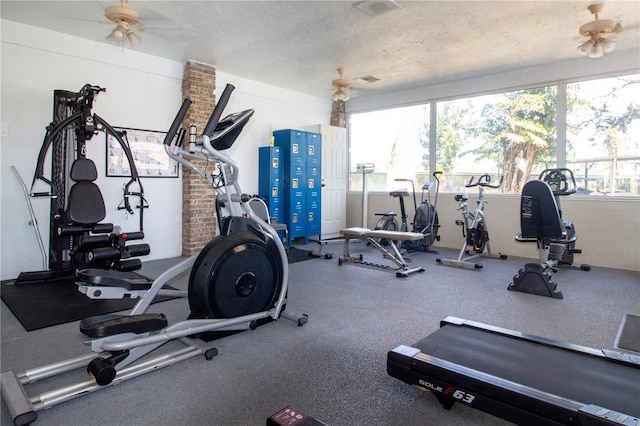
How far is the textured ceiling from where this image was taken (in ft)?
12.8

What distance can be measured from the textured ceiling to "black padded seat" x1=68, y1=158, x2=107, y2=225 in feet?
5.43

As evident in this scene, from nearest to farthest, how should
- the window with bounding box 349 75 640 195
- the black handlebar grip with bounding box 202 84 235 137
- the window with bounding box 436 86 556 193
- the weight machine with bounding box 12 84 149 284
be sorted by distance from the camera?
1. the black handlebar grip with bounding box 202 84 235 137
2. the weight machine with bounding box 12 84 149 284
3. the window with bounding box 349 75 640 195
4. the window with bounding box 436 86 556 193

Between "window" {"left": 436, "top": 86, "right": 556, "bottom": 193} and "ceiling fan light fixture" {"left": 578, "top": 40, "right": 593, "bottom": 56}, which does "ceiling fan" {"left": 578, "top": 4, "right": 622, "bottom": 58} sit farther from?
"window" {"left": 436, "top": 86, "right": 556, "bottom": 193}

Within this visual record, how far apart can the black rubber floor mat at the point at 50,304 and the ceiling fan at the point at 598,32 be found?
5.24 meters

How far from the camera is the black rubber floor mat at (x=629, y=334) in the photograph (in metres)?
2.64

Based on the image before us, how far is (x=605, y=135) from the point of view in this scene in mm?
5336

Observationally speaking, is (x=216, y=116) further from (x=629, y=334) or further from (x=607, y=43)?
(x=607, y=43)

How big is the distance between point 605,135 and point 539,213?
238cm

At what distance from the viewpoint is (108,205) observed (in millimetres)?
5004

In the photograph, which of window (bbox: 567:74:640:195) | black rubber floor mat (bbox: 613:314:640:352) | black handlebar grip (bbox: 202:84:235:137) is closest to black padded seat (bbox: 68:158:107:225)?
black handlebar grip (bbox: 202:84:235:137)

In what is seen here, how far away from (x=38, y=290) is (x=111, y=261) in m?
0.86

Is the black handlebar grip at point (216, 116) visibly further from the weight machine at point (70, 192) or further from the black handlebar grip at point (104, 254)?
the weight machine at point (70, 192)

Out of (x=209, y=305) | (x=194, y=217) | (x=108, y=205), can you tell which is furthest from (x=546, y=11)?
(x=108, y=205)

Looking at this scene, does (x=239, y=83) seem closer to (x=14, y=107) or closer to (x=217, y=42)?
(x=217, y=42)
